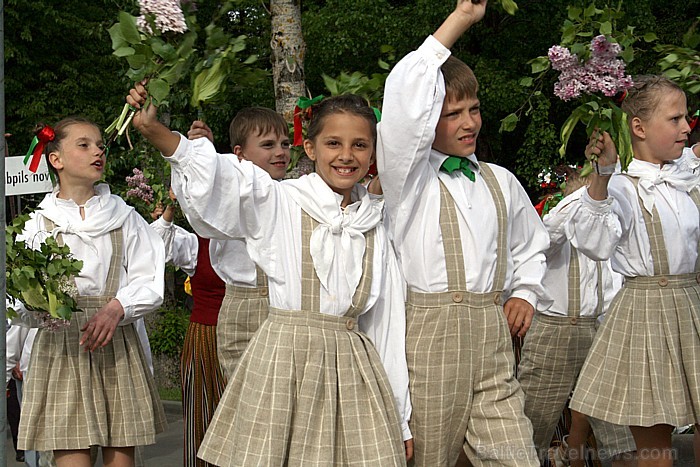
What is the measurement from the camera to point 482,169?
470 cm

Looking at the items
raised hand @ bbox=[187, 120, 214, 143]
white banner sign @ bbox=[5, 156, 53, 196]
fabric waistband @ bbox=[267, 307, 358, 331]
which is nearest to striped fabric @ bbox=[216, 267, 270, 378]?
raised hand @ bbox=[187, 120, 214, 143]

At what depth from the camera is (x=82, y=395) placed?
5.28 metres

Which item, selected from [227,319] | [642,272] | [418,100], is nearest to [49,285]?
[227,319]

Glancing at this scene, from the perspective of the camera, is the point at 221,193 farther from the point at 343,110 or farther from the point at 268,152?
the point at 268,152

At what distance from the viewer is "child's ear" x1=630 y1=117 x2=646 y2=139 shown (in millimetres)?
5429

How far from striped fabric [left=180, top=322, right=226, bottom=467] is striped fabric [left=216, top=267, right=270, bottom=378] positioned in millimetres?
388

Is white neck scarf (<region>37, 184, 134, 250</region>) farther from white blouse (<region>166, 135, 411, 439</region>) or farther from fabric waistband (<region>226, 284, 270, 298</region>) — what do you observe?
white blouse (<region>166, 135, 411, 439</region>)

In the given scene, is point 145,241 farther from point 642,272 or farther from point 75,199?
point 642,272

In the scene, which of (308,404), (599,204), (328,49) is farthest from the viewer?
(328,49)

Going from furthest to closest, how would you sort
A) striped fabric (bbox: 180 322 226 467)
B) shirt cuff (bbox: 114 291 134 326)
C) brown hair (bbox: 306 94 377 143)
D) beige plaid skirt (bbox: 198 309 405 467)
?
striped fabric (bbox: 180 322 226 467) < shirt cuff (bbox: 114 291 134 326) < brown hair (bbox: 306 94 377 143) < beige plaid skirt (bbox: 198 309 405 467)

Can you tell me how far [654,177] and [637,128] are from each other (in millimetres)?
281

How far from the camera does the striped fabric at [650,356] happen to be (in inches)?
203

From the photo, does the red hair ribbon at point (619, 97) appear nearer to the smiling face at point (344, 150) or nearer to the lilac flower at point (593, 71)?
the lilac flower at point (593, 71)

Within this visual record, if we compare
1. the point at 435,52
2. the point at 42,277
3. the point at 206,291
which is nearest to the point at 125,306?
the point at 42,277
